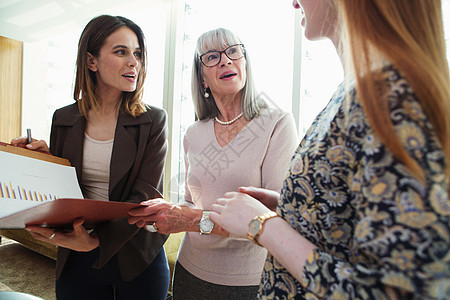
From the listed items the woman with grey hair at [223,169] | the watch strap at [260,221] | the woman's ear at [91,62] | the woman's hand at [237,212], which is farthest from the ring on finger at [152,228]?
the woman's ear at [91,62]

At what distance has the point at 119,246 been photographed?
3.79 feet

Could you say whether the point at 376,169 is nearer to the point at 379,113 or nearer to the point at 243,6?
the point at 379,113

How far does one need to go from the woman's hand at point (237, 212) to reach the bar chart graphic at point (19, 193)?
26.2 inches

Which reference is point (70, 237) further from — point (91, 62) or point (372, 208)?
point (372, 208)

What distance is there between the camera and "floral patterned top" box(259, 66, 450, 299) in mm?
402

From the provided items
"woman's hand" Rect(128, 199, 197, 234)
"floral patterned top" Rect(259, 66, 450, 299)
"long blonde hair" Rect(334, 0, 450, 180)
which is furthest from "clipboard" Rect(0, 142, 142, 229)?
"long blonde hair" Rect(334, 0, 450, 180)

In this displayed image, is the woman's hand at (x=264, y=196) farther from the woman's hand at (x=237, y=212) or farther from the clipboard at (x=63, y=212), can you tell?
the clipboard at (x=63, y=212)

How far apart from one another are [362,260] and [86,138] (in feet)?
4.07

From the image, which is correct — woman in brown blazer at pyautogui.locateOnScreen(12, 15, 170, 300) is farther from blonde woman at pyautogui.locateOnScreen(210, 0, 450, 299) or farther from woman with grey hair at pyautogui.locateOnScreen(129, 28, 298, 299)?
blonde woman at pyautogui.locateOnScreen(210, 0, 450, 299)

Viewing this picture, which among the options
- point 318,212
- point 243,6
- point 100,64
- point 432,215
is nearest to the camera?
point 432,215

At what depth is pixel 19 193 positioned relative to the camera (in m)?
1.00

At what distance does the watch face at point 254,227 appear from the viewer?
2.00ft

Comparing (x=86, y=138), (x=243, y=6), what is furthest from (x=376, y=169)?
(x=243, y=6)

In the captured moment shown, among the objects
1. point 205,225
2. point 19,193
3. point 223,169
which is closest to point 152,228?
point 205,225
